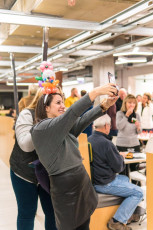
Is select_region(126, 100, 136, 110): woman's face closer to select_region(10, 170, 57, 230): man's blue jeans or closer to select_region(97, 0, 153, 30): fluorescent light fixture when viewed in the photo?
select_region(97, 0, 153, 30): fluorescent light fixture

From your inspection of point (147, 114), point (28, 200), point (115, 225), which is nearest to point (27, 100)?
point (28, 200)

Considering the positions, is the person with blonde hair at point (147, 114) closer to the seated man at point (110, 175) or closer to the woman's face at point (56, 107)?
the seated man at point (110, 175)

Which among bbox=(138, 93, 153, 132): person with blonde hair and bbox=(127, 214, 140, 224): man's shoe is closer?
bbox=(127, 214, 140, 224): man's shoe

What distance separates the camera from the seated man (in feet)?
9.70

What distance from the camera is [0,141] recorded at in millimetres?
7191

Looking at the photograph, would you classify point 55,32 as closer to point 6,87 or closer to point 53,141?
point 53,141

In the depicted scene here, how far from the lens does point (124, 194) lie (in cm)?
306

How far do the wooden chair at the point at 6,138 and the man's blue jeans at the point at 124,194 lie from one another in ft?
9.90

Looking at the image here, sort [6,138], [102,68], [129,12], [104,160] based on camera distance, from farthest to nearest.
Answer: [102,68], [6,138], [104,160], [129,12]

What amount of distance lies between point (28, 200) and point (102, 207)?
1.12 m

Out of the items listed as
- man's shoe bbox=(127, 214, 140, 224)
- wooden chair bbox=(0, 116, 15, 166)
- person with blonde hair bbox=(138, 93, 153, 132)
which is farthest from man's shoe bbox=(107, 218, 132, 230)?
person with blonde hair bbox=(138, 93, 153, 132)

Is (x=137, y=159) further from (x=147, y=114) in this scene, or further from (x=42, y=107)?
(x=147, y=114)

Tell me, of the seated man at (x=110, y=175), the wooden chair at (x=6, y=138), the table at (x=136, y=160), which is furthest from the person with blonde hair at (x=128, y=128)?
the wooden chair at (x=6, y=138)

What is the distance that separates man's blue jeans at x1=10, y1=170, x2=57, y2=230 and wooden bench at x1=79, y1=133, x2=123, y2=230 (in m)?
0.83
